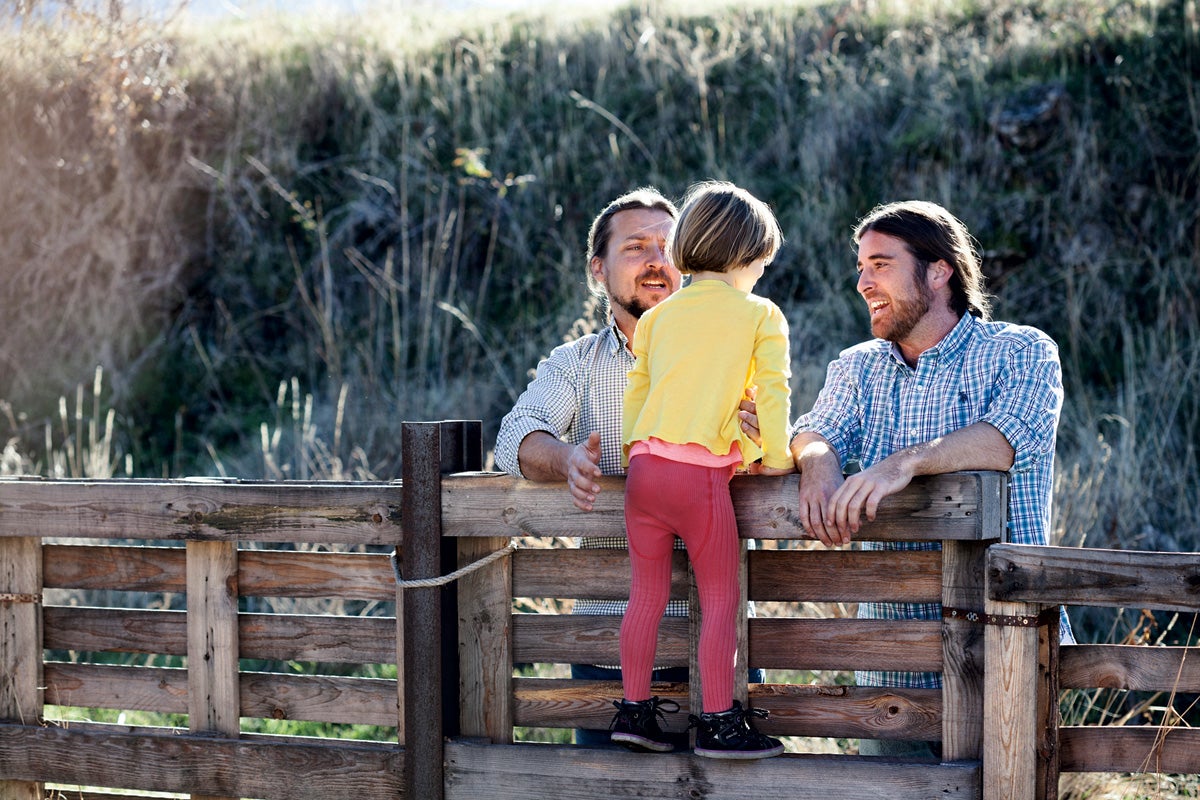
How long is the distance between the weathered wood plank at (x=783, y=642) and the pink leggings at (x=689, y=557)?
183 millimetres

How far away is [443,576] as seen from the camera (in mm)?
3328

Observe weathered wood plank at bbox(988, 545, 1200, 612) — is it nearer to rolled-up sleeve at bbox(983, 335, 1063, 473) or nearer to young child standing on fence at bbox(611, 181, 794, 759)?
rolled-up sleeve at bbox(983, 335, 1063, 473)

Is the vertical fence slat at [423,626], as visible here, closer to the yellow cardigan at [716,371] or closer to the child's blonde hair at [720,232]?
the yellow cardigan at [716,371]

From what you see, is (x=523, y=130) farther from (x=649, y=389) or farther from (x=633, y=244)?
(x=649, y=389)

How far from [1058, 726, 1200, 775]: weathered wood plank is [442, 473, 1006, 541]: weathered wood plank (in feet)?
2.13

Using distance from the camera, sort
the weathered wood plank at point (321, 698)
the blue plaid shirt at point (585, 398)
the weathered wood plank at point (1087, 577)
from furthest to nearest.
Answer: the blue plaid shirt at point (585, 398)
the weathered wood plank at point (321, 698)
the weathered wood plank at point (1087, 577)

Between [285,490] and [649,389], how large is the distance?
1185 mm

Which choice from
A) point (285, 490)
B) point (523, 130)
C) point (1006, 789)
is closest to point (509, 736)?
point (285, 490)

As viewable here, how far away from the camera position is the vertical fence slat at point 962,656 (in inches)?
120

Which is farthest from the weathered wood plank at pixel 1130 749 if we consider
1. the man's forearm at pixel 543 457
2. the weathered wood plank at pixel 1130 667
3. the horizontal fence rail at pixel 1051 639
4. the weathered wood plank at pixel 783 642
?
the man's forearm at pixel 543 457

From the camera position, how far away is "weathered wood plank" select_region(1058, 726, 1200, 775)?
10.1 feet

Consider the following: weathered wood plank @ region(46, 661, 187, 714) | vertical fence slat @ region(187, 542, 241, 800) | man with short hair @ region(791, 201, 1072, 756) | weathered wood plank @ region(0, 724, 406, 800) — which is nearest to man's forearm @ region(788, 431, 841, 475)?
man with short hair @ region(791, 201, 1072, 756)

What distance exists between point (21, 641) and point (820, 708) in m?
2.58

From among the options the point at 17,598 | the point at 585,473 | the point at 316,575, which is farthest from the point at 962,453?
the point at 17,598
